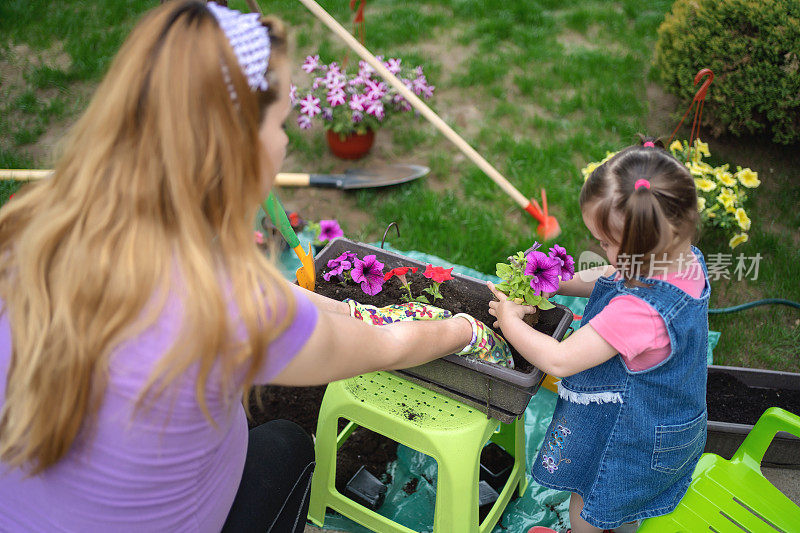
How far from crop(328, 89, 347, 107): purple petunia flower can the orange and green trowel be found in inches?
60.2

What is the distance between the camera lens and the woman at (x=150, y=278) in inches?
37.7

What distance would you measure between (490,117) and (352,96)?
3.26 ft

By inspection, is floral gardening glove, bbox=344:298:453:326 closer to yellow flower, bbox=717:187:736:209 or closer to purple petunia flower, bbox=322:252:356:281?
purple petunia flower, bbox=322:252:356:281

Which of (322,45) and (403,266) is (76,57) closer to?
(322,45)

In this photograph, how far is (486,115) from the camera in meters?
3.89

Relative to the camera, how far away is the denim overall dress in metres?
1.50

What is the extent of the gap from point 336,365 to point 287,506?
53 cm

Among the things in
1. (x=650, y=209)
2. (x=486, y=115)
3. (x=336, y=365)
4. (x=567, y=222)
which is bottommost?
(x=567, y=222)

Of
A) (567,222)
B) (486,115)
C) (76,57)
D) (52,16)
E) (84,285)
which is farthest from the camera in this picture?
(52,16)

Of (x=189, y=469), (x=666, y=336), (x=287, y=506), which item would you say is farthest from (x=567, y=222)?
(x=189, y=469)

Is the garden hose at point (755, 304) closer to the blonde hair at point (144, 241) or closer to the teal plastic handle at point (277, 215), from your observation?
the teal plastic handle at point (277, 215)

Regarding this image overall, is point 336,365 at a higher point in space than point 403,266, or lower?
higher

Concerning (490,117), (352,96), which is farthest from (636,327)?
(490,117)

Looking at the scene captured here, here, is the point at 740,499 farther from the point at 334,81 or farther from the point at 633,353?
the point at 334,81
